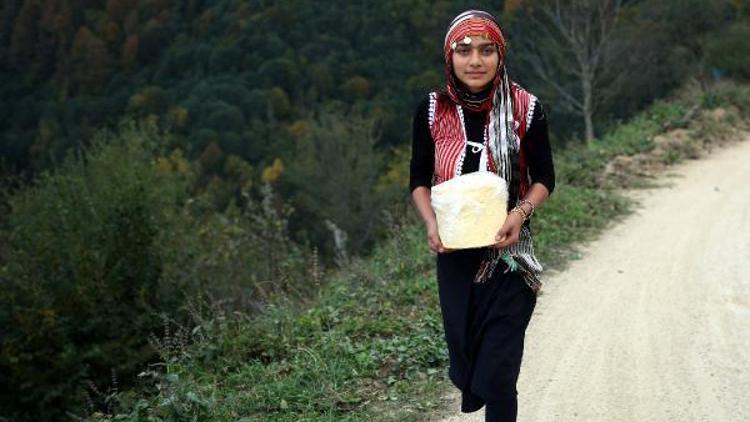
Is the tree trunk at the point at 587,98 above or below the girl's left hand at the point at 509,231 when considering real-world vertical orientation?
below

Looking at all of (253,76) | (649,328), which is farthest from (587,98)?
(253,76)

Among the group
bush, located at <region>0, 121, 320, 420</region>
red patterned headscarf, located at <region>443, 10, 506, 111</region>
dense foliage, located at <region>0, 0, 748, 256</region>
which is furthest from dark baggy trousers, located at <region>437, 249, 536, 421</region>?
dense foliage, located at <region>0, 0, 748, 256</region>

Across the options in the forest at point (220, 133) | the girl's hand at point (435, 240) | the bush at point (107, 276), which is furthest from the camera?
the forest at point (220, 133)

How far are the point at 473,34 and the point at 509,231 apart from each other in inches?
26.6

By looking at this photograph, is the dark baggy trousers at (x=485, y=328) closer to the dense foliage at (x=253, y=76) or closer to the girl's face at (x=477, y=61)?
the girl's face at (x=477, y=61)

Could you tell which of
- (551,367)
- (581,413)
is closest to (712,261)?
(551,367)

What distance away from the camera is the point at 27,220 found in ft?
66.0

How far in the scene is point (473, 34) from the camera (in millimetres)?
2982

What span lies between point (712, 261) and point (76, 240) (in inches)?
490

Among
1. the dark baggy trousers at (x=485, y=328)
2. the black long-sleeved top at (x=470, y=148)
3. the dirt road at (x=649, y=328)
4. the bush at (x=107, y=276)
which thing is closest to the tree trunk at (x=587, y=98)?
the bush at (x=107, y=276)

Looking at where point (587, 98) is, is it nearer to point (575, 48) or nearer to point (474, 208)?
point (575, 48)

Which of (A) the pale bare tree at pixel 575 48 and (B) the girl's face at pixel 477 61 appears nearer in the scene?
(B) the girl's face at pixel 477 61

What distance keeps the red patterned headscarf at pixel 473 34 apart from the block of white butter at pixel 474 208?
0.26 m

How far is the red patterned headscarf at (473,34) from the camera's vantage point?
118 inches
